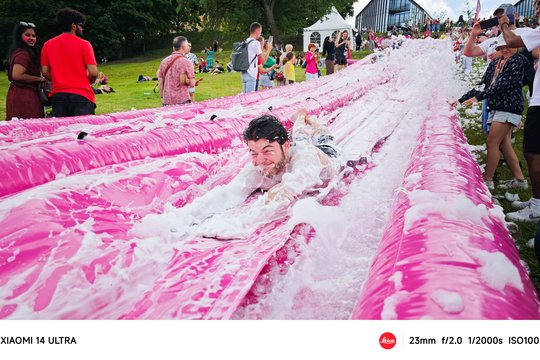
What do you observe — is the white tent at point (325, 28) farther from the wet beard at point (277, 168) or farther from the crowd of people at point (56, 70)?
the wet beard at point (277, 168)

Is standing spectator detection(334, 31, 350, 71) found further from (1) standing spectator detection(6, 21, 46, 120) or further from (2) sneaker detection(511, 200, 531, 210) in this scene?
(2) sneaker detection(511, 200, 531, 210)

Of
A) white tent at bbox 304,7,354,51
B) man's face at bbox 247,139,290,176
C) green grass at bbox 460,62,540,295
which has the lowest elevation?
green grass at bbox 460,62,540,295

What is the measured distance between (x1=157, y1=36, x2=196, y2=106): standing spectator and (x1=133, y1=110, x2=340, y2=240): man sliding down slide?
2.73m

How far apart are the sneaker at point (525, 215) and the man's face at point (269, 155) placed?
1.71 m

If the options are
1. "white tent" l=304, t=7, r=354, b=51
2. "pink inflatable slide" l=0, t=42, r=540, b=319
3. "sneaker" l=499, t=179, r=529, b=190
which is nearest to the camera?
"pink inflatable slide" l=0, t=42, r=540, b=319

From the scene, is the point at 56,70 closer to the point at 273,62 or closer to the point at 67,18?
the point at 67,18

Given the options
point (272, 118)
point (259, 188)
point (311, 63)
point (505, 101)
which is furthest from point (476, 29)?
point (311, 63)

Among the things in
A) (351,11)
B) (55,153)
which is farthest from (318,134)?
(351,11)

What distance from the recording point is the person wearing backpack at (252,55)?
654 cm

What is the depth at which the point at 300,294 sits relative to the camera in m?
1.79
